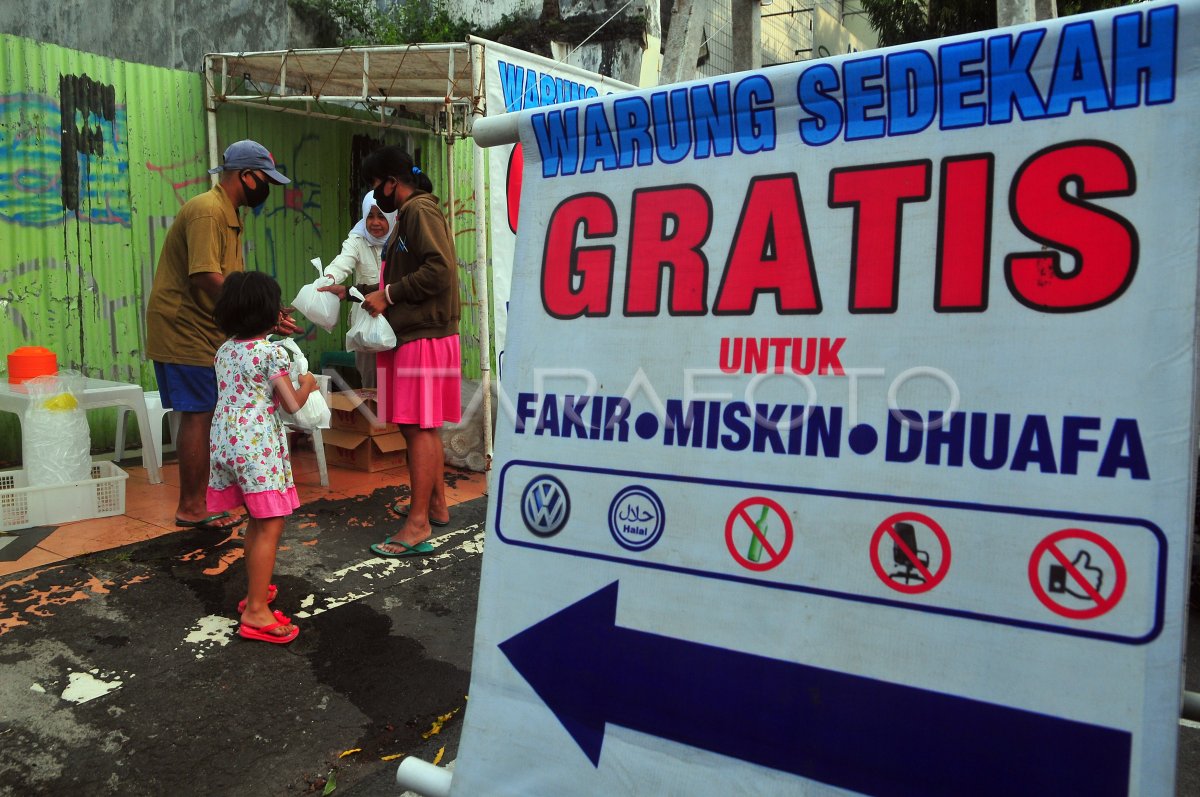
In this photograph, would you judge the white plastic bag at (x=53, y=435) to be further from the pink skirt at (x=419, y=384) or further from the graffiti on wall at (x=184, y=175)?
the graffiti on wall at (x=184, y=175)

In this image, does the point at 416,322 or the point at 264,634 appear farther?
the point at 416,322

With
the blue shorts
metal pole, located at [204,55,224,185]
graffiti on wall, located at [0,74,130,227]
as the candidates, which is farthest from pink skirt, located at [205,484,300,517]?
metal pole, located at [204,55,224,185]

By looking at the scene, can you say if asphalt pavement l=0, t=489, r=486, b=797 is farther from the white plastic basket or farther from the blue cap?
the blue cap

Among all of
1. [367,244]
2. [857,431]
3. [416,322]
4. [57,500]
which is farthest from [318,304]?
[857,431]

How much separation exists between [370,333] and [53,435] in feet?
6.41

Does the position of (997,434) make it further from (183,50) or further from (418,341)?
(183,50)

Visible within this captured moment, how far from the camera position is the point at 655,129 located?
1565 mm

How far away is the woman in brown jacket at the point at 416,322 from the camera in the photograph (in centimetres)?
439

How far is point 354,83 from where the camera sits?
25.3 ft

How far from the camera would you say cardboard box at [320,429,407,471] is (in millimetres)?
6277

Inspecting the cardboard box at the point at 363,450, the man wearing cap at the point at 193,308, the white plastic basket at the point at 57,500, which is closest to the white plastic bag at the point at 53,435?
the white plastic basket at the point at 57,500

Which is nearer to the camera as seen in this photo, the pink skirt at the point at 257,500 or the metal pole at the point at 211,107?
the pink skirt at the point at 257,500

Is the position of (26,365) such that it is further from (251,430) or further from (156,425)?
(251,430)

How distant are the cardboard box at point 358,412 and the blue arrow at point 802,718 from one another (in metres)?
4.82
